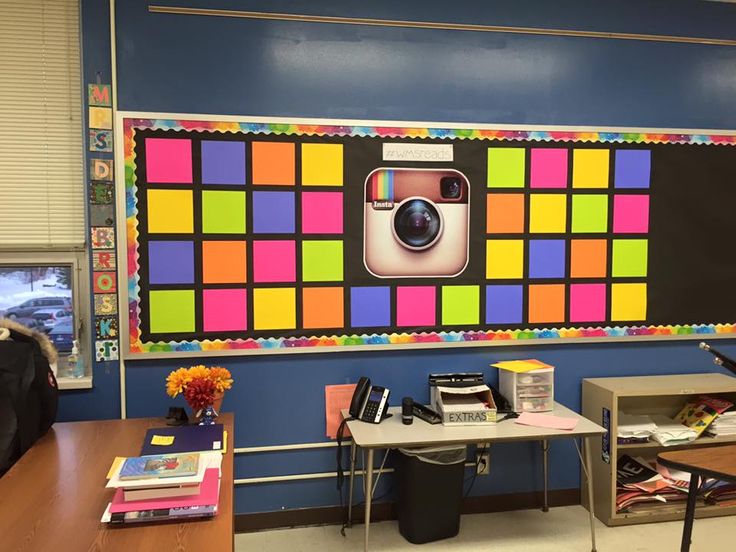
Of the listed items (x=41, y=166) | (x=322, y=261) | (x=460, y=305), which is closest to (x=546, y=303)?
(x=460, y=305)

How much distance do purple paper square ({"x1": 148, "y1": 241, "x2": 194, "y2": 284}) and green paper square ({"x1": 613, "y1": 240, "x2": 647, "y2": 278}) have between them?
89.3 inches

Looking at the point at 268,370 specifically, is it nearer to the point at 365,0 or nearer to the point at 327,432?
the point at 327,432

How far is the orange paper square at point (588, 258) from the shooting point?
120 inches

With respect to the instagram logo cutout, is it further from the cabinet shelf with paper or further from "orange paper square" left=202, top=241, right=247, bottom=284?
the cabinet shelf with paper

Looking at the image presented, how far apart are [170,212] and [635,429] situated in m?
2.64

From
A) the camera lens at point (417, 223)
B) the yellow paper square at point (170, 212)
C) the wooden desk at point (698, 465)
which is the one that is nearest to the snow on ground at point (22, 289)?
the yellow paper square at point (170, 212)

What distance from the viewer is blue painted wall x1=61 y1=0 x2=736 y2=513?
2.69 meters

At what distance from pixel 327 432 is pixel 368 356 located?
0.45 metres

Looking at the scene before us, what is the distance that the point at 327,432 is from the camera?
2895 mm

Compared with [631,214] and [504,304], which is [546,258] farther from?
[631,214]

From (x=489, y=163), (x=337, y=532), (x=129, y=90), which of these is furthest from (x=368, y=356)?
(x=129, y=90)

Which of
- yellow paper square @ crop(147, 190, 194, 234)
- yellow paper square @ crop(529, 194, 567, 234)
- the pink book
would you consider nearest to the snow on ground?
yellow paper square @ crop(147, 190, 194, 234)

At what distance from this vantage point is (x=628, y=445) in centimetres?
291

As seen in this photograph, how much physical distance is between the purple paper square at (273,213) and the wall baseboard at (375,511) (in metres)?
1.46
